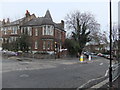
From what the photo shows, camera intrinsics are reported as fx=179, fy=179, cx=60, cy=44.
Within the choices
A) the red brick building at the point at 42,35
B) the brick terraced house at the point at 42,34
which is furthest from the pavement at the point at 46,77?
the red brick building at the point at 42,35

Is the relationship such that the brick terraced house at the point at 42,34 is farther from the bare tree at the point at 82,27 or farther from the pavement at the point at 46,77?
the pavement at the point at 46,77

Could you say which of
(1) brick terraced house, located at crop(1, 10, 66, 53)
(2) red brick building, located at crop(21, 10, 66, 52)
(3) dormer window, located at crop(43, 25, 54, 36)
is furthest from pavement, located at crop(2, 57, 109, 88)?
(3) dormer window, located at crop(43, 25, 54, 36)

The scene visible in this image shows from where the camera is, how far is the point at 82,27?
55750 mm

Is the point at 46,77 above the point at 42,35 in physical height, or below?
below

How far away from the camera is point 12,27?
55.2 m

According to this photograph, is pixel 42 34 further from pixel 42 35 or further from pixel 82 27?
pixel 82 27

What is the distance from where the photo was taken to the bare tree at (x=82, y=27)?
180ft

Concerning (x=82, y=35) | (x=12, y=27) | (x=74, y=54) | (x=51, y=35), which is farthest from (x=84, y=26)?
(x=12, y=27)

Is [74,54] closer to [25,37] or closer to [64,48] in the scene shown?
[64,48]

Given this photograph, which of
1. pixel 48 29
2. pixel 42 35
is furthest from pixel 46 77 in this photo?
pixel 48 29

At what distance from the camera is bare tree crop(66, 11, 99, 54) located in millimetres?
54750

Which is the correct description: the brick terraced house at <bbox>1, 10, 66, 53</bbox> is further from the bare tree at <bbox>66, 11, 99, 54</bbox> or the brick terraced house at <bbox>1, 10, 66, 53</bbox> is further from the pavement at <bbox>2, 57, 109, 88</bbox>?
the pavement at <bbox>2, 57, 109, 88</bbox>

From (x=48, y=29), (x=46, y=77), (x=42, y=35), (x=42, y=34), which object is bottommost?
(x=46, y=77)

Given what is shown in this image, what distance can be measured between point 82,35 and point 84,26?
3.15 m
